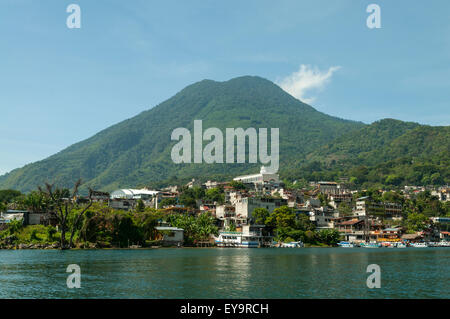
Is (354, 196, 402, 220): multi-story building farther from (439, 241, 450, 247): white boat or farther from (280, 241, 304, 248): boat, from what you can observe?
(280, 241, 304, 248): boat

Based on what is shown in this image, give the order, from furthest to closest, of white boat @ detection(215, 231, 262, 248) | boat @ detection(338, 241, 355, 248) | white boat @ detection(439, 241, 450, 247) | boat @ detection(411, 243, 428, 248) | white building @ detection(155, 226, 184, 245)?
white boat @ detection(439, 241, 450, 247)
boat @ detection(411, 243, 428, 248)
boat @ detection(338, 241, 355, 248)
white boat @ detection(215, 231, 262, 248)
white building @ detection(155, 226, 184, 245)

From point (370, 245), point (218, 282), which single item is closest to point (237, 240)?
point (370, 245)

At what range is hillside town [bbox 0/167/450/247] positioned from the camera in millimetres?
101250

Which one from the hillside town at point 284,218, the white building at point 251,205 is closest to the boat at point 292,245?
the hillside town at point 284,218

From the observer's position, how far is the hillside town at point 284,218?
101 meters

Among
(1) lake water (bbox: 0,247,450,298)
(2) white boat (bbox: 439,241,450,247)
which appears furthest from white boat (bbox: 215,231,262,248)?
(1) lake water (bbox: 0,247,450,298)

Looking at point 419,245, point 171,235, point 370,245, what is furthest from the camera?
point 419,245

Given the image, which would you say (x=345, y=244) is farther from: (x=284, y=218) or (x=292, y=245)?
(x=292, y=245)

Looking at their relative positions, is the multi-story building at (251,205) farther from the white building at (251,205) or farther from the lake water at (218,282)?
the lake water at (218,282)

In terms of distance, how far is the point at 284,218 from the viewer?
107312 mm

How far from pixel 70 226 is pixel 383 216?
9853 cm

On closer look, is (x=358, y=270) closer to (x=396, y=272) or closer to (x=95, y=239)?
(x=396, y=272)
